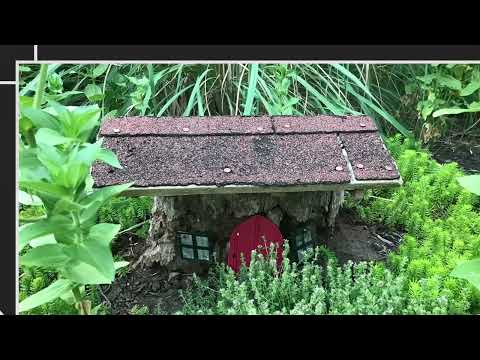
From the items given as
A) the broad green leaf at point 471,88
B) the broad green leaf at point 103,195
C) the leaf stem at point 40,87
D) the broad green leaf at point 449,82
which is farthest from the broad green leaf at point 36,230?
the broad green leaf at point 471,88

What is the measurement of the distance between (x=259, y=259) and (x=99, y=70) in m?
0.77

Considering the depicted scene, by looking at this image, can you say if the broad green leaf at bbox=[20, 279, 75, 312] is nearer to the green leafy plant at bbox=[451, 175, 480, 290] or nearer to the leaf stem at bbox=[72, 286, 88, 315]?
the leaf stem at bbox=[72, 286, 88, 315]

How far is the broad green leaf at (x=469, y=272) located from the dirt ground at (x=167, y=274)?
0.40 m

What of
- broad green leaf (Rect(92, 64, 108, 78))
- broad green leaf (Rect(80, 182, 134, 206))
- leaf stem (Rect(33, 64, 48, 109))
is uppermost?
broad green leaf (Rect(92, 64, 108, 78))

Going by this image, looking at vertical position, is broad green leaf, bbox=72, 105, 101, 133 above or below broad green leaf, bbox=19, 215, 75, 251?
above

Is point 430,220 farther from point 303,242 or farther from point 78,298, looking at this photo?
point 78,298

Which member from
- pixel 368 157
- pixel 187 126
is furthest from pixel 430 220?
pixel 187 126

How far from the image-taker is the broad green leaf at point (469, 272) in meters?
2.04

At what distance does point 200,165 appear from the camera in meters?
2.25

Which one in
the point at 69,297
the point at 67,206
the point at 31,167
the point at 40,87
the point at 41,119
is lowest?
the point at 69,297

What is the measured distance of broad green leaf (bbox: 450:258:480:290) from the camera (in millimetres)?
2045

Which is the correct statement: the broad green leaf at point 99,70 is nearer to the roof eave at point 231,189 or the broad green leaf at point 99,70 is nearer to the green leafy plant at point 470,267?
the roof eave at point 231,189

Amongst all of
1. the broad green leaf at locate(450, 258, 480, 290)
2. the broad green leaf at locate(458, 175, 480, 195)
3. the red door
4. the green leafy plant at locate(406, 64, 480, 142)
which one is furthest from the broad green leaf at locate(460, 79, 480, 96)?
the red door

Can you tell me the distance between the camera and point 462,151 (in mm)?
2678
